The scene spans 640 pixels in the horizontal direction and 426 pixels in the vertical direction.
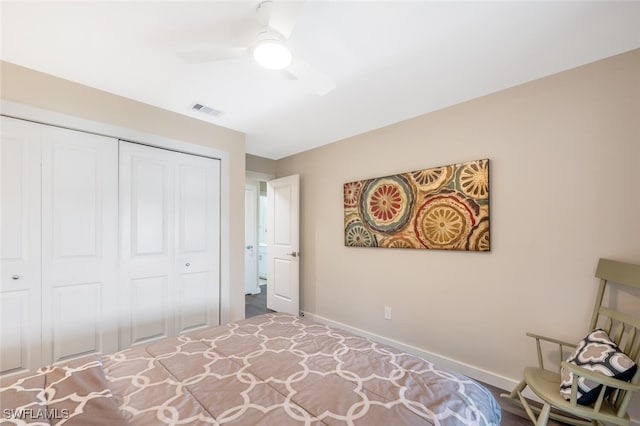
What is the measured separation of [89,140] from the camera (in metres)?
2.24

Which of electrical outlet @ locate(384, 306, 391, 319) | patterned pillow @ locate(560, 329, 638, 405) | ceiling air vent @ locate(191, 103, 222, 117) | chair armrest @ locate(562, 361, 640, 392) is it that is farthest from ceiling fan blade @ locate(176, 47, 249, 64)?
electrical outlet @ locate(384, 306, 391, 319)

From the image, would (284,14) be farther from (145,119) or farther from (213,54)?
(145,119)

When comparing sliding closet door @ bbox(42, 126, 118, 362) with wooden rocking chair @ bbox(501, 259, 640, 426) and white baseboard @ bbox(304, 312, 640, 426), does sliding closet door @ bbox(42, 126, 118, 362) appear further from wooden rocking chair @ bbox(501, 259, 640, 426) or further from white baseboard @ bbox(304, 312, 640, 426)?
wooden rocking chair @ bbox(501, 259, 640, 426)

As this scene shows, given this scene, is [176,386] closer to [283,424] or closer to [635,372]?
[283,424]

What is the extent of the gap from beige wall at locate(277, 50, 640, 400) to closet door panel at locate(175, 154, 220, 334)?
66.9 inches

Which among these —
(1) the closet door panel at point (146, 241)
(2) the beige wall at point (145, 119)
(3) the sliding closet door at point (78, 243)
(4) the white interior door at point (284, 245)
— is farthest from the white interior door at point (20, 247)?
(4) the white interior door at point (284, 245)

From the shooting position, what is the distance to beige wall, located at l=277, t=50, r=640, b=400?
1801 millimetres

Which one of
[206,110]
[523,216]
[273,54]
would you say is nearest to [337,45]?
[273,54]

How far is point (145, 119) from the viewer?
8.29 feet

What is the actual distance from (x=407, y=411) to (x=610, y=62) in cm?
244

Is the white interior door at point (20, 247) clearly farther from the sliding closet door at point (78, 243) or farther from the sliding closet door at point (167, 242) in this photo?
the sliding closet door at point (167, 242)

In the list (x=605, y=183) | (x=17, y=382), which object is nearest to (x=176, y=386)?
(x=17, y=382)

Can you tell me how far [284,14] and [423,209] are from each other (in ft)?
6.59

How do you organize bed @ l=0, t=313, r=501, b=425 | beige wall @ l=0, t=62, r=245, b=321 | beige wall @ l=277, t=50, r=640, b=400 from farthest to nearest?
beige wall @ l=0, t=62, r=245, b=321
beige wall @ l=277, t=50, r=640, b=400
bed @ l=0, t=313, r=501, b=425
